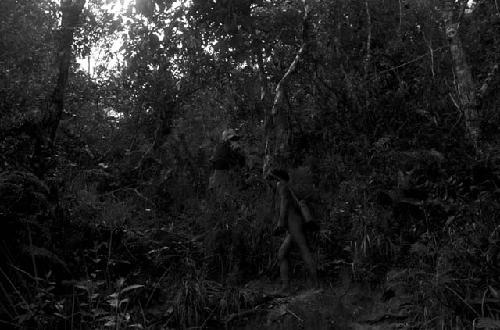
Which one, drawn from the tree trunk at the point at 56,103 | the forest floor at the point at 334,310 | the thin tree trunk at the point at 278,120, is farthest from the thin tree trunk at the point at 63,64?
the forest floor at the point at 334,310

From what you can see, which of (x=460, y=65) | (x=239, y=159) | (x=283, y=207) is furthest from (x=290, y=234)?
(x=460, y=65)

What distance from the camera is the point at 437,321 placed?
5.17 metres

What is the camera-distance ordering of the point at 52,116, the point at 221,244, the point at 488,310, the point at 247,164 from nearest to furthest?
the point at 488,310 < the point at 52,116 < the point at 221,244 < the point at 247,164

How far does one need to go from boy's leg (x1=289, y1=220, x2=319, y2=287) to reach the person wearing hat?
368cm

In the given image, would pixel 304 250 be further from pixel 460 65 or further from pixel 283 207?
pixel 460 65

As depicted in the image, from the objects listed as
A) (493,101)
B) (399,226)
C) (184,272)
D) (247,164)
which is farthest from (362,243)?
(493,101)

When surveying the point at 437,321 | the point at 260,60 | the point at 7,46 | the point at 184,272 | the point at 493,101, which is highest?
the point at 7,46

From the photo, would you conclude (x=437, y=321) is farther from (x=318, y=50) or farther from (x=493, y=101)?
(x=318, y=50)

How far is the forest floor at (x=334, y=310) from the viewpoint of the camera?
6211 mm

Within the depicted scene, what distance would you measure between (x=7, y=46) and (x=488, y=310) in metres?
11.7

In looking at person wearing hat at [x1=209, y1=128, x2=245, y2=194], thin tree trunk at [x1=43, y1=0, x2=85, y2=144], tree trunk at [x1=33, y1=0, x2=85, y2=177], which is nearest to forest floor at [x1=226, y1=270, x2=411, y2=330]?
tree trunk at [x1=33, y1=0, x2=85, y2=177]

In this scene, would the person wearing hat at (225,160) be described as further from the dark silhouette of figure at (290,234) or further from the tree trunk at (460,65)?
the tree trunk at (460,65)

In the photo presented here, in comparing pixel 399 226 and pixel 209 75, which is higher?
pixel 209 75

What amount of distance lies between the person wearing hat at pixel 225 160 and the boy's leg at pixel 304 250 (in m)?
3.68
